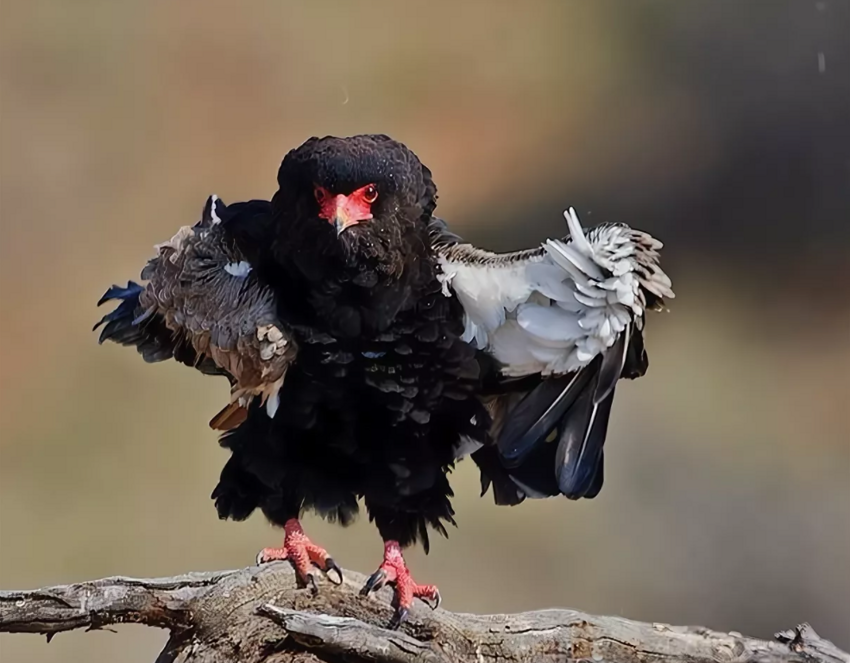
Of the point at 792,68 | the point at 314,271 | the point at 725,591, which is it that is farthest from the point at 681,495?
the point at 314,271

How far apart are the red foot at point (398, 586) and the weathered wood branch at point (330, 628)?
2 cm

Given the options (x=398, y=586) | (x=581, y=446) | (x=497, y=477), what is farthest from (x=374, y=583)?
(x=581, y=446)

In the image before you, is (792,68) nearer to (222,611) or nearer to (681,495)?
(681,495)

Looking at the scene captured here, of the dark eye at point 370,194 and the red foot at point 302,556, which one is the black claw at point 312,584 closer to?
the red foot at point 302,556

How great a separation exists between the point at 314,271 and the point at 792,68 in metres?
4.31

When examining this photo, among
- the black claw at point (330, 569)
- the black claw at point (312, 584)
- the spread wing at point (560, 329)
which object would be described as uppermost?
the spread wing at point (560, 329)

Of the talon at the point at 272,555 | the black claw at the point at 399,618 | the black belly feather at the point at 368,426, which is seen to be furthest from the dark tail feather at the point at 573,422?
the talon at the point at 272,555

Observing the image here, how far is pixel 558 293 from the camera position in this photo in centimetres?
246

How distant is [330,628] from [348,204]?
2.91ft

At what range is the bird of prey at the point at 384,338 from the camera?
2.46m

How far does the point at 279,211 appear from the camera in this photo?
258 cm

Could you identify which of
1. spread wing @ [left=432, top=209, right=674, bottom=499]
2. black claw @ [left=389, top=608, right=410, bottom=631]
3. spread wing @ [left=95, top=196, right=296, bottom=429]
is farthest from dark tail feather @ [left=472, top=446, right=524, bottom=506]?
spread wing @ [left=95, top=196, right=296, bottom=429]

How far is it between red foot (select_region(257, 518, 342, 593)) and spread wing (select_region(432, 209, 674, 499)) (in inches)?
19.4

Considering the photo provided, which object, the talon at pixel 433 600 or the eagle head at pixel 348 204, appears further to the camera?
the talon at pixel 433 600
